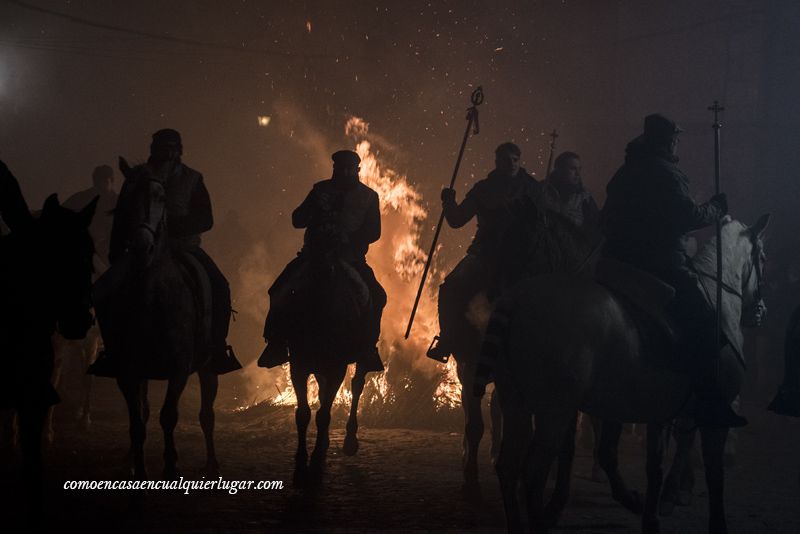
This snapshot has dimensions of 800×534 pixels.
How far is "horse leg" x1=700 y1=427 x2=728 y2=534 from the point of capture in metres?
7.71

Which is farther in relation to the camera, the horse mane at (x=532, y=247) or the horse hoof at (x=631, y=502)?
the horse hoof at (x=631, y=502)

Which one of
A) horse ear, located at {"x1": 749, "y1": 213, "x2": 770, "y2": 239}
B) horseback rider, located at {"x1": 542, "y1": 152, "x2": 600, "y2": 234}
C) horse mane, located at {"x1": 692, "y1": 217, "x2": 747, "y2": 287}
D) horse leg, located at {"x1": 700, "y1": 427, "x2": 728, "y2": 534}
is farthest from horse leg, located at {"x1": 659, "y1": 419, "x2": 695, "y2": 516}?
horseback rider, located at {"x1": 542, "y1": 152, "x2": 600, "y2": 234}

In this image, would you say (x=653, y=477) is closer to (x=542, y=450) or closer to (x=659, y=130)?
(x=542, y=450)

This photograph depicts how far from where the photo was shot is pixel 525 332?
7.12 metres

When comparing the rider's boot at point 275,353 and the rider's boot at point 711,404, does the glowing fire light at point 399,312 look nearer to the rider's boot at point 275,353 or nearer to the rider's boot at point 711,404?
the rider's boot at point 275,353

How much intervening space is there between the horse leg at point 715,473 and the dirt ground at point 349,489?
0.68 meters

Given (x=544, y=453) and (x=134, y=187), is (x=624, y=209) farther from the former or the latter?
(x=134, y=187)

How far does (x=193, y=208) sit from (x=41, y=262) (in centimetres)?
289

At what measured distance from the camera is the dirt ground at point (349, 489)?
7984 mm

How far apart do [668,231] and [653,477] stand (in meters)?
2.14

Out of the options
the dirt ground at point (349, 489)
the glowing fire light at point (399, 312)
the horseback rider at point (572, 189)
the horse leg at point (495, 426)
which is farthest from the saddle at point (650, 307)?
the glowing fire light at point (399, 312)

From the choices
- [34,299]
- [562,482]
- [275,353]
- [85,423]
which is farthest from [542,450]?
[85,423]

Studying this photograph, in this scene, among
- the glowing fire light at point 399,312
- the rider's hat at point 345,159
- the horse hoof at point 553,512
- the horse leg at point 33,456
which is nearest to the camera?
the horse leg at point 33,456

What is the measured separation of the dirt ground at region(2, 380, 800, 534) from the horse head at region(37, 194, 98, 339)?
5.91 ft
